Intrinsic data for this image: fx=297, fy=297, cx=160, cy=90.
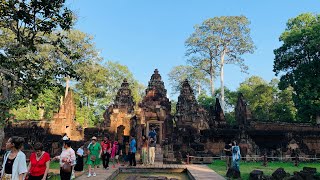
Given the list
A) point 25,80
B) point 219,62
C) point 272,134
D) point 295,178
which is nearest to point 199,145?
point 272,134

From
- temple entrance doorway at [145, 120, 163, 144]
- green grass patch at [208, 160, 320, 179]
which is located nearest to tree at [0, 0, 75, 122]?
green grass patch at [208, 160, 320, 179]

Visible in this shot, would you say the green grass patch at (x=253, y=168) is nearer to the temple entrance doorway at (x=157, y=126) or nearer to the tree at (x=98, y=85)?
the temple entrance doorway at (x=157, y=126)

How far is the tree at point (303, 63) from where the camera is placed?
25.2 metres

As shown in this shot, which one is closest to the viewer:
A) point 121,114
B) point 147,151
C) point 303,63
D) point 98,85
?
point 147,151

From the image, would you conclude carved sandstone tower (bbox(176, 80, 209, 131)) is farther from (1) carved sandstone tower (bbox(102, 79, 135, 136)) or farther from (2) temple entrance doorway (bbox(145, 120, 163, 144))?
(1) carved sandstone tower (bbox(102, 79, 135, 136))

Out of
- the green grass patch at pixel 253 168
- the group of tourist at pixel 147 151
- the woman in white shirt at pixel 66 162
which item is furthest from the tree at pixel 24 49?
the green grass patch at pixel 253 168

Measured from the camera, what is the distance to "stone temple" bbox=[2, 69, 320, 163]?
18.3 metres

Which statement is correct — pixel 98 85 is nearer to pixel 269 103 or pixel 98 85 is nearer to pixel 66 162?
pixel 269 103

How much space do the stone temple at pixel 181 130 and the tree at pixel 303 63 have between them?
330cm

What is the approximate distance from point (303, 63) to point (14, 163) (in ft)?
90.6

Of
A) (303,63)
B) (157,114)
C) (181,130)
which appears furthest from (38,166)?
(303,63)

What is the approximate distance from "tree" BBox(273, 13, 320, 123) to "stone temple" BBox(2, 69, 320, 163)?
3299 millimetres

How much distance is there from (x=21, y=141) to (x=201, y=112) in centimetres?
1944

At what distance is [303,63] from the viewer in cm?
2725
